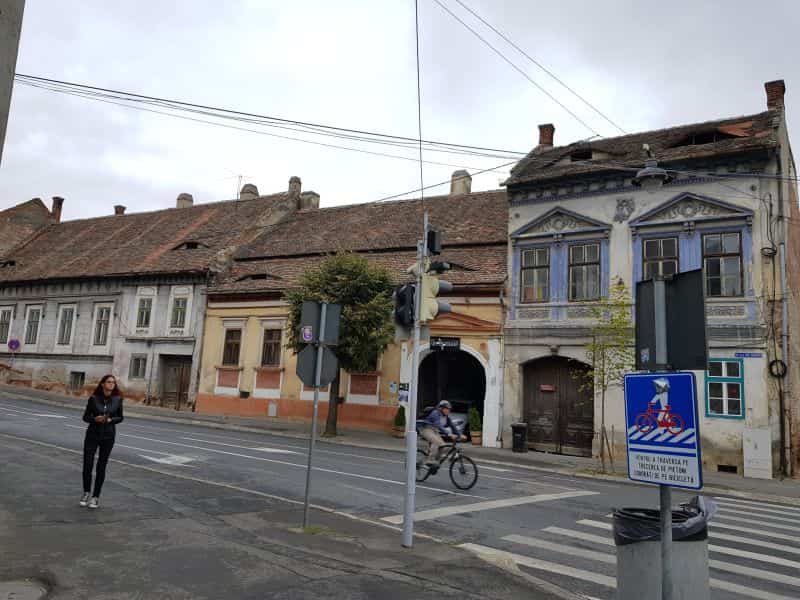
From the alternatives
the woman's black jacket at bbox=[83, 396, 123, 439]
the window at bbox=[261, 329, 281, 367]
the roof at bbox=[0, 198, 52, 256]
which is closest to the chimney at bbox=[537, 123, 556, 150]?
the window at bbox=[261, 329, 281, 367]

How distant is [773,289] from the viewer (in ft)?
Answer: 57.4

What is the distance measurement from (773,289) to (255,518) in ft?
52.7

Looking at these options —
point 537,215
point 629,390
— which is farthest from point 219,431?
point 629,390

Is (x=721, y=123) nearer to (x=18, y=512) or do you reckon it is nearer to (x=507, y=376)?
(x=507, y=376)

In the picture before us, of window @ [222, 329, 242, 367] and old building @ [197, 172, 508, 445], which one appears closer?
old building @ [197, 172, 508, 445]

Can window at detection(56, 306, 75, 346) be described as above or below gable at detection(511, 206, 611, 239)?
below

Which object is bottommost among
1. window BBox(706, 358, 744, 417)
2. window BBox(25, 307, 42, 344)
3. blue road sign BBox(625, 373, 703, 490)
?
blue road sign BBox(625, 373, 703, 490)

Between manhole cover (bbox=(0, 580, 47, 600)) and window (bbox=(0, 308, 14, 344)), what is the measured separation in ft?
120

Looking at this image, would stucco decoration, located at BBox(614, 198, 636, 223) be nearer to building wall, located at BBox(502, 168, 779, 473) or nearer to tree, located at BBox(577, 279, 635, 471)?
building wall, located at BBox(502, 168, 779, 473)

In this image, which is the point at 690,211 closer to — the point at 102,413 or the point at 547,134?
the point at 547,134

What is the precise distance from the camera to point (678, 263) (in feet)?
62.2

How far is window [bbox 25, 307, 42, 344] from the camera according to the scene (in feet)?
112

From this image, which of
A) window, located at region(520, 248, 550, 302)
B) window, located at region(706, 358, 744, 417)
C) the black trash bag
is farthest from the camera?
window, located at region(520, 248, 550, 302)

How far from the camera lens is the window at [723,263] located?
18188 millimetres
